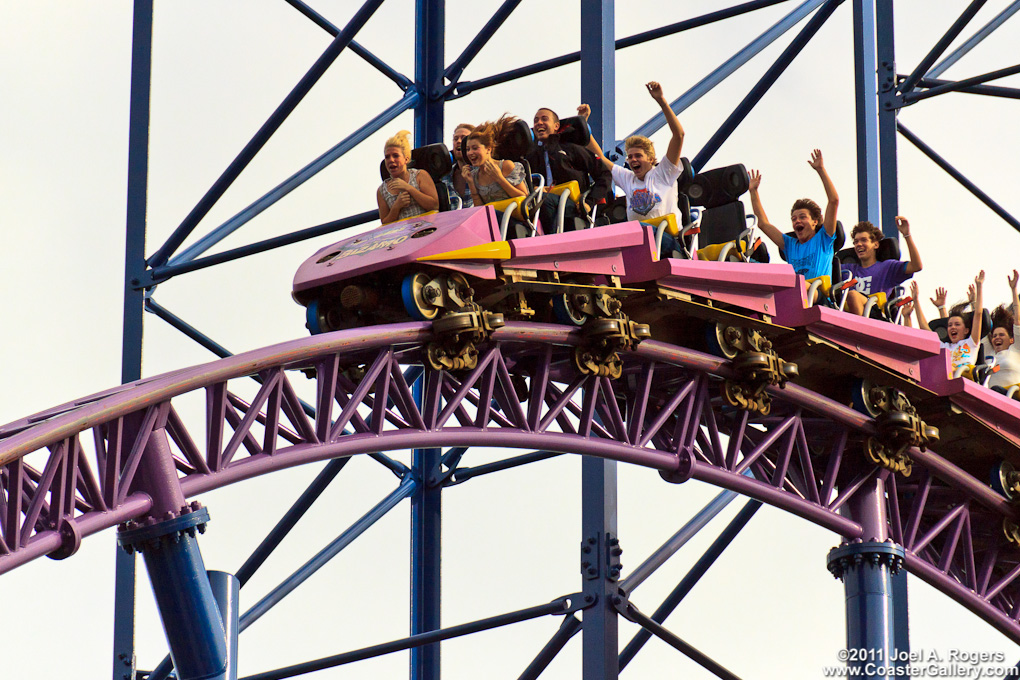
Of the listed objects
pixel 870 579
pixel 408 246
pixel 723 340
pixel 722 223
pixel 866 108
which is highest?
pixel 866 108

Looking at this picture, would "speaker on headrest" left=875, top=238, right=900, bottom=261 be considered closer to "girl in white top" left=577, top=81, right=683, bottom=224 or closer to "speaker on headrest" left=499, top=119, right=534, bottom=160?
"girl in white top" left=577, top=81, right=683, bottom=224

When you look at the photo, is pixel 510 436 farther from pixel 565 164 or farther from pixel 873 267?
pixel 873 267

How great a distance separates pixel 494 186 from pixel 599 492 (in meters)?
3.42

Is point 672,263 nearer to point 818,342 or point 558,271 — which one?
point 558,271

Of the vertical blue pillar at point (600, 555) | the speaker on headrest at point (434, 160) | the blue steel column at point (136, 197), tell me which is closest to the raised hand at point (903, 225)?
the vertical blue pillar at point (600, 555)

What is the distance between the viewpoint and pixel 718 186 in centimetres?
1341

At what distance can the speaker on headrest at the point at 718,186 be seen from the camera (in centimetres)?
1338

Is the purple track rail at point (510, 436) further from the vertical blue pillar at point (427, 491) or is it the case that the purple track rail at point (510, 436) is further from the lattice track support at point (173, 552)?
the vertical blue pillar at point (427, 491)

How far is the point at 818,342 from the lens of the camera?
44.7ft

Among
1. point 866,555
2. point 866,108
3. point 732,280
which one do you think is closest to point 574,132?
point 732,280

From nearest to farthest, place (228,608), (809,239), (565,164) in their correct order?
1. (228,608)
2. (565,164)
3. (809,239)

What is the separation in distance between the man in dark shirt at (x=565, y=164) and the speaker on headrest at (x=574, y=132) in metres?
0.04

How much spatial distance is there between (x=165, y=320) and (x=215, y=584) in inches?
246

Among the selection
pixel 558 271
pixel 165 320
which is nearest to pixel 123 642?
pixel 165 320
